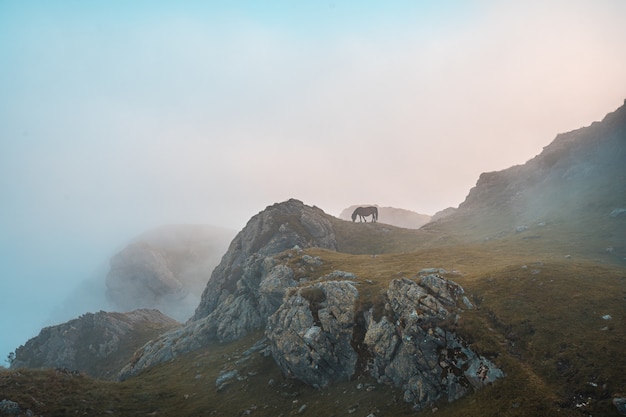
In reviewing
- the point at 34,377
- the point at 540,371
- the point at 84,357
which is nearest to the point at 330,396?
the point at 540,371

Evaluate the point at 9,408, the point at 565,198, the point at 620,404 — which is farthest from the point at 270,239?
the point at 565,198

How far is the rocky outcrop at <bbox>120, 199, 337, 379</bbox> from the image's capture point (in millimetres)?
66562

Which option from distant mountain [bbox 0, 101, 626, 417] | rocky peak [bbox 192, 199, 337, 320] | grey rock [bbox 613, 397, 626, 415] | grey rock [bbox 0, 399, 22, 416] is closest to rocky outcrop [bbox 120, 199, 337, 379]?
rocky peak [bbox 192, 199, 337, 320]

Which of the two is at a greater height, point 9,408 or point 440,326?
point 9,408

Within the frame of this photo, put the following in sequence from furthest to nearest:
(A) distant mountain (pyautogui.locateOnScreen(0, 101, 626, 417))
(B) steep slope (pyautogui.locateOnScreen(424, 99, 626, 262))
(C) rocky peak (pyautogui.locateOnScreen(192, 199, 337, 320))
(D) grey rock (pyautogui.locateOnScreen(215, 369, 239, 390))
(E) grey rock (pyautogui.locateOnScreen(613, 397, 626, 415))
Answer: (C) rocky peak (pyautogui.locateOnScreen(192, 199, 337, 320))
(B) steep slope (pyautogui.locateOnScreen(424, 99, 626, 262))
(D) grey rock (pyautogui.locateOnScreen(215, 369, 239, 390))
(A) distant mountain (pyautogui.locateOnScreen(0, 101, 626, 417))
(E) grey rock (pyautogui.locateOnScreen(613, 397, 626, 415))

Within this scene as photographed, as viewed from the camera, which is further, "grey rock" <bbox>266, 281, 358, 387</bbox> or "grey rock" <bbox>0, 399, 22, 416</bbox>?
"grey rock" <bbox>266, 281, 358, 387</bbox>

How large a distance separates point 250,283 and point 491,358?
191 ft

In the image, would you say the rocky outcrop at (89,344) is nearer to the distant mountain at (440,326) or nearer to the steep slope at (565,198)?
the distant mountain at (440,326)

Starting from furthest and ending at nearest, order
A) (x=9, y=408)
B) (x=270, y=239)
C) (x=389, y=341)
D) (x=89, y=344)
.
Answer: (x=89, y=344) → (x=270, y=239) → (x=389, y=341) → (x=9, y=408)

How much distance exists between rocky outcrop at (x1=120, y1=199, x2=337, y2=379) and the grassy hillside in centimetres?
504

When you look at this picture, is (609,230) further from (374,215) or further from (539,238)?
(374,215)

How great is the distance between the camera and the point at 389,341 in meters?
35.7

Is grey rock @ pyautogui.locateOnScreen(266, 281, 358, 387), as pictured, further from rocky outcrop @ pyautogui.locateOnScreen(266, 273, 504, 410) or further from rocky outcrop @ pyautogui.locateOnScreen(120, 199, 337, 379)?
rocky outcrop @ pyautogui.locateOnScreen(120, 199, 337, 379)

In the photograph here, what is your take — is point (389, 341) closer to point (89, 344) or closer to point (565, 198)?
point (565, 198)
